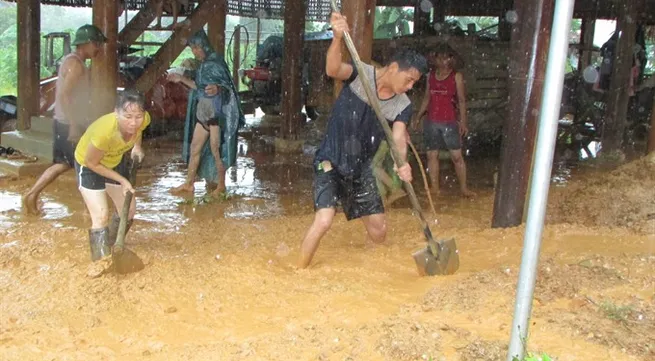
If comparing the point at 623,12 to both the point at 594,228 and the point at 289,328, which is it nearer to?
the point at 594,228

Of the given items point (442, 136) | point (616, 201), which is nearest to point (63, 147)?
point (442, 136)

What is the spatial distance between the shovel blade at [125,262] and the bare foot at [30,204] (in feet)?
8.43

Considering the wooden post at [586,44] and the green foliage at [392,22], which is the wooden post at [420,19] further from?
the green foliage at [392,22]

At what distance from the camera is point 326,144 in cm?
454

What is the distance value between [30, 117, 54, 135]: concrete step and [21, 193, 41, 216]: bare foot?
3108 mm

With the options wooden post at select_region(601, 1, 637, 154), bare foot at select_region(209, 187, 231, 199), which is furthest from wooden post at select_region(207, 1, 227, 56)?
wooden post at select_region(601, 1, 637, 154)

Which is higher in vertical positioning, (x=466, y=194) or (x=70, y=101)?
(x=70, y=101)

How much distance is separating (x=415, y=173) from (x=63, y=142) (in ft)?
16.0

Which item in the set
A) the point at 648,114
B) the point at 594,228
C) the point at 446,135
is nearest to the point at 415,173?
the point at 446,135

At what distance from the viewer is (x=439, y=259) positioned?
4.36 meters

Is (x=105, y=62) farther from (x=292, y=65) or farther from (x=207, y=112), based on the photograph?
(x=292, y=65)

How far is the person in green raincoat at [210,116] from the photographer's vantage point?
7.13m

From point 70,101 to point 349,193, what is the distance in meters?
3.03

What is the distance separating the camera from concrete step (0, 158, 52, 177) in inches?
320
